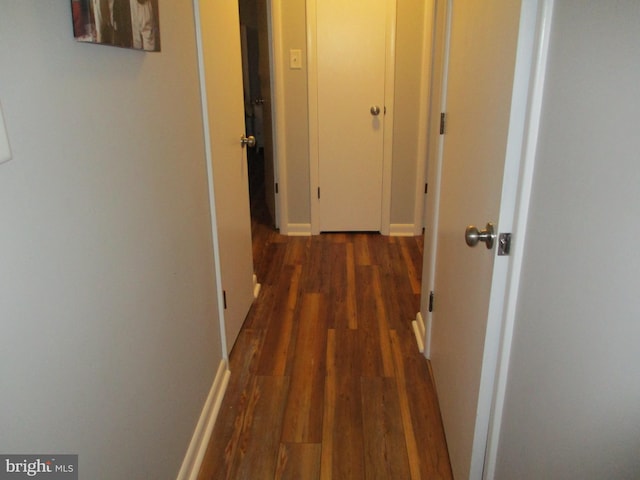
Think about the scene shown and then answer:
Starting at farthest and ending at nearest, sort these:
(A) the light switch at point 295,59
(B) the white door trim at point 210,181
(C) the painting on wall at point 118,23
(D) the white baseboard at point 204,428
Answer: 1. (A) the light switch at point 295,59
2. (B) the white door trim at point 210,181
3. (D) the white baseboard at point 204,428
4. (C) the painting on wall at point 118,23

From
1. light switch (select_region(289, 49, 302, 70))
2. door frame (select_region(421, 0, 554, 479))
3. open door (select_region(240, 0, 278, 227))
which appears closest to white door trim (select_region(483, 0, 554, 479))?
door frame (select_region(421, 0, 554, 479))

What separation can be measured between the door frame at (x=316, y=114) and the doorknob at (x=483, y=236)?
8.45 ft

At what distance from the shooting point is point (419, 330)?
2496mm

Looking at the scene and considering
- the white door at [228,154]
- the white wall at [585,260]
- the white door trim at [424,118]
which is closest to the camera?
the white wall at [585,260]

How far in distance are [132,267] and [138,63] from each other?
0.53 m

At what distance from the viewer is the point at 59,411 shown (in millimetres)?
911

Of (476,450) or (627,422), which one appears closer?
(627,422)

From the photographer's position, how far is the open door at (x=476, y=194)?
1.13m

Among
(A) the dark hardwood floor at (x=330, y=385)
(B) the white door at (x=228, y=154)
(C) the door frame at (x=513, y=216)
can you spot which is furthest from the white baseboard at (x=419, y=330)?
(C) the door frame at (x=513, y=216)

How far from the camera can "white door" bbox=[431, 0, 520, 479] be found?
3.97ft

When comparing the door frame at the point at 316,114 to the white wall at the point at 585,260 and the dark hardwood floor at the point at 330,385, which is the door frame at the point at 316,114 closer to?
the dark hardwood floor at the point at 330,385

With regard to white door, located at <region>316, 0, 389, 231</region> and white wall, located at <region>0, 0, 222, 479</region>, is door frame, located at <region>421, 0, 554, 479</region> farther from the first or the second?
white door, located at <region>316, 0, 389, 231</region>

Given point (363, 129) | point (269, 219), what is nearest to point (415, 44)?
point (363, 129)

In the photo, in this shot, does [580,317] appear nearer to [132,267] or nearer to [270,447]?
[132,267]
